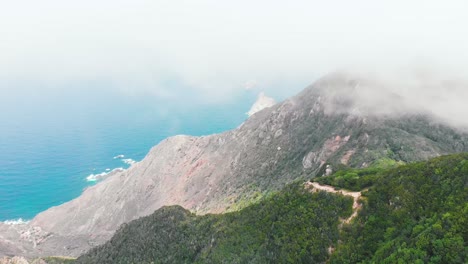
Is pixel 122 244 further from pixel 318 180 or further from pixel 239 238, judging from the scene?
pixel 318 180

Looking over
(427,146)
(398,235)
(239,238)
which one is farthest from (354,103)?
(398,235)

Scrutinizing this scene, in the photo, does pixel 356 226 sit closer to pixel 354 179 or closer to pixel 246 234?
pixel 354 179

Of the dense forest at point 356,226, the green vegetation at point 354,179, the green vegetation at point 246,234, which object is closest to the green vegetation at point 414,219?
the dense forest at point 356,226

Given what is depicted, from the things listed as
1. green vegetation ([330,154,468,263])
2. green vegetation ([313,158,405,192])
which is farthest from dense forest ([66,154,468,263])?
green vegetation ([330,154,468,263])

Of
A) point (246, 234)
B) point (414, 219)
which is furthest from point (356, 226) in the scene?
point (246, 234)

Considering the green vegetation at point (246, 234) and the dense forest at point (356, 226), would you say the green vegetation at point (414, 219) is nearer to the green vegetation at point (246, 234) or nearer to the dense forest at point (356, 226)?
the dense forest at point (356, 226)

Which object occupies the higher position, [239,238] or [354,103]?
[354,103]

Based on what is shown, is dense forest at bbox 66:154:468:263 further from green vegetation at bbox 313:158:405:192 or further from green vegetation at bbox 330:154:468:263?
green vegetation at bbox 330:154:468:263
